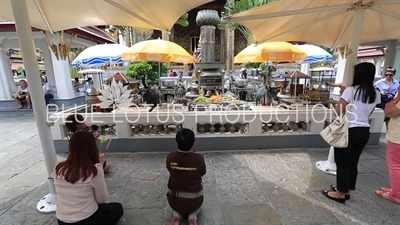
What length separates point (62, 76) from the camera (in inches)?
356

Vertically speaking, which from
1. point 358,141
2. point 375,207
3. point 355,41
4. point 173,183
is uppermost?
point 355,41

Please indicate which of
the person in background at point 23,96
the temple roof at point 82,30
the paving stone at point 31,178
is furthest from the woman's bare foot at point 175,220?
the person in background at point 23,96

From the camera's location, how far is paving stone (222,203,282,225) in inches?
95.9

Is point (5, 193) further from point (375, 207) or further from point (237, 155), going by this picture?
point (375, 207)

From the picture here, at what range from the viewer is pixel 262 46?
20.0ft

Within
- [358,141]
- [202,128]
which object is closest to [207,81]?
[202,128]

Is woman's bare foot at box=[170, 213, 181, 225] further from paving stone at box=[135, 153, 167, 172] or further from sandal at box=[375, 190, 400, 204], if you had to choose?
sandal at box=[375, 190, 400, 204]

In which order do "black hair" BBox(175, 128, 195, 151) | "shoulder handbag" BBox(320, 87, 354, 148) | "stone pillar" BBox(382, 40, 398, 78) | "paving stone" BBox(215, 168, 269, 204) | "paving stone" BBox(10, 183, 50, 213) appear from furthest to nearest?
"stone pillar" BBox(382, 40, 398, 78)
"paving stone" BBox(215, 168, 269, 204)
"paving stone" BBox(10, 183, 50, 213)
"shoulder handbag" BBox(320, 87, 354, 148)
"black hair" BBox(175, 128, 195, 151)

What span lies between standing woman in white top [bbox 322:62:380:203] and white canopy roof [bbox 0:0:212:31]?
2.27 m

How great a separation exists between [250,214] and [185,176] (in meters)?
1.00

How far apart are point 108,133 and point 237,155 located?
269 cm

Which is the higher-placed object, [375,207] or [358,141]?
[358,141]

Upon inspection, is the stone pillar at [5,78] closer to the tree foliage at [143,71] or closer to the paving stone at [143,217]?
the tree foliage at [143,71]

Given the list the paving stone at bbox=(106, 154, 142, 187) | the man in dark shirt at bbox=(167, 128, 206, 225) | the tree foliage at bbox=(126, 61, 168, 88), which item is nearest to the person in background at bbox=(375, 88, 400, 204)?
the man in dark shirt at bbox=(167, 128, 206, 225)
